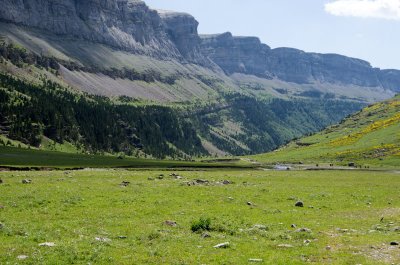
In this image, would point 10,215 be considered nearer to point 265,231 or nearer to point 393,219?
point 265,231

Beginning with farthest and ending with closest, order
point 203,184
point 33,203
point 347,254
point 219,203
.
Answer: point 203,184
point 219,203
point 33,203
point 347,254

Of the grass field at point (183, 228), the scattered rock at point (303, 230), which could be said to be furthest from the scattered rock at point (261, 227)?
the scattered rock at point (303, 230)

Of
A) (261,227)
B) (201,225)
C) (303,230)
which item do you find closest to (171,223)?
(201,225)

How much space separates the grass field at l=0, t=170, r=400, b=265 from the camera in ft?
68.8

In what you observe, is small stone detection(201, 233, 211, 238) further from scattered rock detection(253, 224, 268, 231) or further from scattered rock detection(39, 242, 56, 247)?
scattered rock detection(39, 242, 56, 247)

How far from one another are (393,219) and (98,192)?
28424 millimetres

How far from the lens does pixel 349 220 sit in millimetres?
33781

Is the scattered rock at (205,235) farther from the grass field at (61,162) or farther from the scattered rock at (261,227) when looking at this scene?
the grass field at (61,162)

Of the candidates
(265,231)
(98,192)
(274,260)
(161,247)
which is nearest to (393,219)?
(265,231)

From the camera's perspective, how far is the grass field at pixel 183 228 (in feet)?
68.8

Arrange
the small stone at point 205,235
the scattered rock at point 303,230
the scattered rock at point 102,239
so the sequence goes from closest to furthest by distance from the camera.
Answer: the scattered rock at point 102,239
the small stone at point 205,235
the scattered rock at point 303,230

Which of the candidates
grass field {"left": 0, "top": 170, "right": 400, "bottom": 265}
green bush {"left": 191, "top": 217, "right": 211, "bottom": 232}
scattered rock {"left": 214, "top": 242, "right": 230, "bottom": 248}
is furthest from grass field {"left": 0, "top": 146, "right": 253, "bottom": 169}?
scattered rock {"left": 214, "top": 242, "right": 230, "bottom": 248}

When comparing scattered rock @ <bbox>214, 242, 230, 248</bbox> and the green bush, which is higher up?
the green bush

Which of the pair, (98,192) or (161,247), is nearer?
(161,247)
